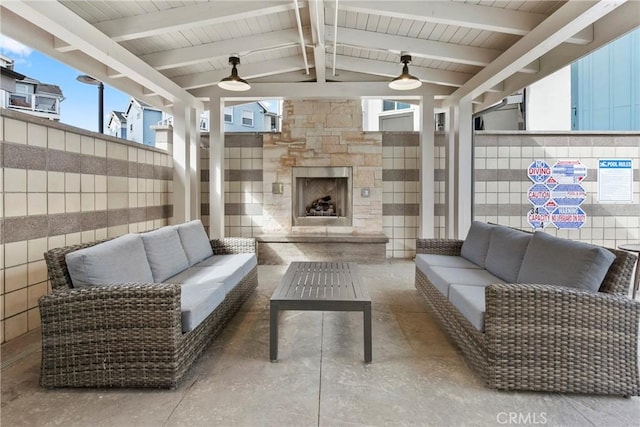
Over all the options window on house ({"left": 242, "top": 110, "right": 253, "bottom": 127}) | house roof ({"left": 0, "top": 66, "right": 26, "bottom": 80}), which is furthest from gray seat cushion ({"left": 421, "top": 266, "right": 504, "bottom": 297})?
window on house ({"left": 242, "top": 110, "right": 253, "bottom": 127})

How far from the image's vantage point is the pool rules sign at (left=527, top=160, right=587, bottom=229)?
5031 mm

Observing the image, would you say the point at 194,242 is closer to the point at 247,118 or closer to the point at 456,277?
the point at 456,277

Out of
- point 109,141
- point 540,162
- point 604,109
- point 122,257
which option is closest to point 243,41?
point 109,141

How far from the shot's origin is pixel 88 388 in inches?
70.1

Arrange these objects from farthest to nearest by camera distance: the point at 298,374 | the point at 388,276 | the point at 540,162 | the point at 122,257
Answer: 1. the point at 540,162
2. the point at 388,276
3. the point at 122,257
4. the point at 298,374

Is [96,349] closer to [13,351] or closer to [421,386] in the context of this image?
[13,351]

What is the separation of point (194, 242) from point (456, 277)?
243 centimetres

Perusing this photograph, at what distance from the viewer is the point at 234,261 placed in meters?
3.16

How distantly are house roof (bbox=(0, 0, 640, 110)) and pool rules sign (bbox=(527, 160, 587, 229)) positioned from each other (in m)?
1.52

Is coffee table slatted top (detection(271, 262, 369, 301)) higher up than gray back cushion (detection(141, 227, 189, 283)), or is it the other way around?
gray back cushion (detection(141, 227, 189, 283))

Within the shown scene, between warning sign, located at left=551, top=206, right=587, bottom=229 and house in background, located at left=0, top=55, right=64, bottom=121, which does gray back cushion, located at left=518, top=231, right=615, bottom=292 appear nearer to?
warning sign, located at left=551, top=206, right=587, bottom=229

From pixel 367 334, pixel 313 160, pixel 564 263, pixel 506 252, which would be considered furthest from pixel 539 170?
pixel 367 334

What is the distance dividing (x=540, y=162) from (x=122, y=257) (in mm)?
5674

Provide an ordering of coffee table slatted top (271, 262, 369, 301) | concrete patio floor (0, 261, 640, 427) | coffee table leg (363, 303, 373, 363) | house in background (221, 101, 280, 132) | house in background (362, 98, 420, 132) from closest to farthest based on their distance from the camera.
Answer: concrete patio floor (0, 261, 640, 427) → coffee table leg (363, 303, 373, 363) → coffee table slatted top (271, 262, 369, 301) → house in background (362, 98, 420, 132) → house in background (221, 101, 280, 132)
